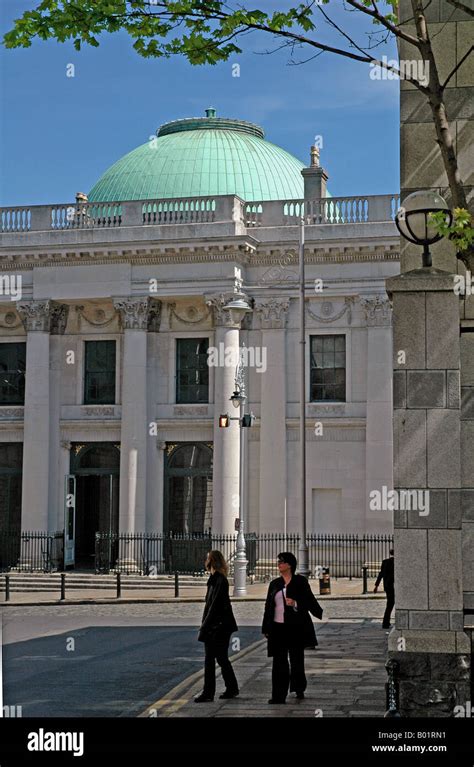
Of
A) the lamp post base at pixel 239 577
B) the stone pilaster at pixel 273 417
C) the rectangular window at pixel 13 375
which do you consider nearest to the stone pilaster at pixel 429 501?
the lamp post base at pixel 239 577

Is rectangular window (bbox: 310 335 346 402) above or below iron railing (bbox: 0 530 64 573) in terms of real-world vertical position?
above

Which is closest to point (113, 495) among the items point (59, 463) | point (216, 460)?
point (59, 463)

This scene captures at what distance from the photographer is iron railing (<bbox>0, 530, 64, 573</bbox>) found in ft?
138

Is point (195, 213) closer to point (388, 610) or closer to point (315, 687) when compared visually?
point (388, 610)

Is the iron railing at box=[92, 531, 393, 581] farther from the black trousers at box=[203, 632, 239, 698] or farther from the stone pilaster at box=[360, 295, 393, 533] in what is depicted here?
the black trousers at box=[203, 632, 239, 698]

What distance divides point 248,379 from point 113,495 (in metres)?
6.94

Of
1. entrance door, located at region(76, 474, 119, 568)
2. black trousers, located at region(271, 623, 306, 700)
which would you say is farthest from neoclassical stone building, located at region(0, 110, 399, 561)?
black trousers, located at region(271, 623, 306, 700)

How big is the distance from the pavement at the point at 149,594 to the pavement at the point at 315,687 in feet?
38.3

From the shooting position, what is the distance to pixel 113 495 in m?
44.0

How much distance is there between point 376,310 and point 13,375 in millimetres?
14397

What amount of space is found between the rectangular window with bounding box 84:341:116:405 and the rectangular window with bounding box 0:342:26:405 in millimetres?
2538

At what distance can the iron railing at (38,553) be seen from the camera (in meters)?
41.9

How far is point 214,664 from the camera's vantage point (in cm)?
1427
